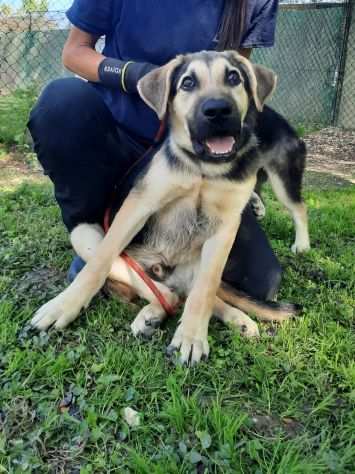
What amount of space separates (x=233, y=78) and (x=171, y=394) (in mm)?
1732

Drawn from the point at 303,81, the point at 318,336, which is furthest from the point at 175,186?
the point at 303,81

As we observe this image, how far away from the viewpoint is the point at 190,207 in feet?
9.29

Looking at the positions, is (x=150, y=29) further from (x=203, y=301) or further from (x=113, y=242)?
(x=203, y=301)

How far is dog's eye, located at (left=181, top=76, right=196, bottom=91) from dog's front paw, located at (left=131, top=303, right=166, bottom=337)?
1.21 metres

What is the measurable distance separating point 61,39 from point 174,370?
8.60 meters

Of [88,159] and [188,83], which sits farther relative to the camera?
[88,159]

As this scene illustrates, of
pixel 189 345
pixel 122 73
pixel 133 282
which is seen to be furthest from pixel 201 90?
pixel 189 345

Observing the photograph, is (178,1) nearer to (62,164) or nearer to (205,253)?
(62,164)

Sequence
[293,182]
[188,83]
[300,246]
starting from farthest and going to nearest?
[293,182], [300,246], [188,83]

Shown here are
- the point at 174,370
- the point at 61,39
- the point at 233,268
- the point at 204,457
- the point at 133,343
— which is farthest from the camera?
the point at 61,39

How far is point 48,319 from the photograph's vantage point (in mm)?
2490

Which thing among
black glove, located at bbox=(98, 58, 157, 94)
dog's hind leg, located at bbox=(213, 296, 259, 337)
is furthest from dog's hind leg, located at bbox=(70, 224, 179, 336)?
black glove, located at bbox=(98, 58, 157, 94)

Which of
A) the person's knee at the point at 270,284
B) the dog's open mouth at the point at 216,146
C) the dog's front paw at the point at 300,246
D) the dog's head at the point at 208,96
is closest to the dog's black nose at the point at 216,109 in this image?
the dog's head at the point at 208,96

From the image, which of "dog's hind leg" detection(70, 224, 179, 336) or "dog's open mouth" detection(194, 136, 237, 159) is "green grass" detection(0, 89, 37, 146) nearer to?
"dog's hind leg" detection(70, 224, 179, 336)
